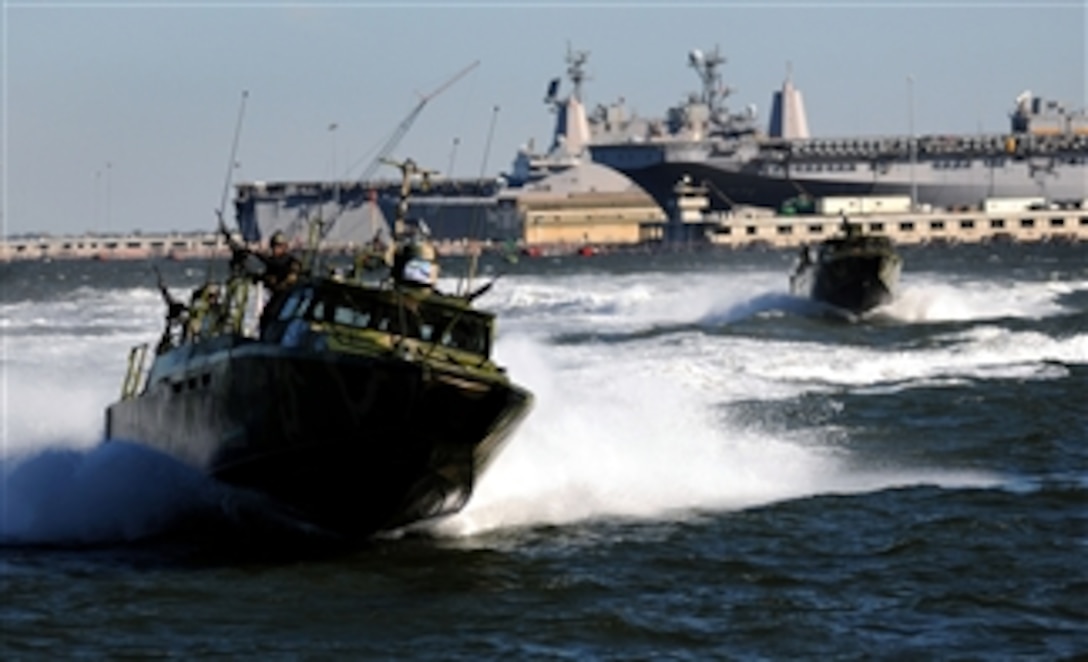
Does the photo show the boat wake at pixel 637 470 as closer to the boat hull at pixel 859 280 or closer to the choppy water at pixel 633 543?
the choppy water at pixel 633 543

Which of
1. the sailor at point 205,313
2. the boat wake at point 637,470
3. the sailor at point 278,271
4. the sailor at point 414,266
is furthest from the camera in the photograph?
the boat wake at point 637,470

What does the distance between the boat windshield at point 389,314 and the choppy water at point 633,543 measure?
2302 mm

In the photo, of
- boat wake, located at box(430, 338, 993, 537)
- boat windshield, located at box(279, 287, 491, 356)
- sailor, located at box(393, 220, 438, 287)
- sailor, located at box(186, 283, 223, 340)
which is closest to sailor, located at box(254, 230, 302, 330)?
sailor, located at box(186, 283, 223, 340)

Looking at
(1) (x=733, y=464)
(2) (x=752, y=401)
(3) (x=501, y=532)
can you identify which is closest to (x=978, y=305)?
(2) (x=752, y=401)

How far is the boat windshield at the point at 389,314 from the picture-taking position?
23625 millimetres

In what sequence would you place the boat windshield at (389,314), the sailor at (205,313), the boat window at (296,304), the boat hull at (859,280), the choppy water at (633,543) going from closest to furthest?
the choppy water at (633,543) < the boat windshield at (389,314) < the boat window at (296,304) < the sailor at (205,313) < the boat hull at (859,280)

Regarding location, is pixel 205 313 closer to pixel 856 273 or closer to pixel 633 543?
pixel 633 543

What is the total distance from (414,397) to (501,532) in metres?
3.58

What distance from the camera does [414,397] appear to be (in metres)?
22.5

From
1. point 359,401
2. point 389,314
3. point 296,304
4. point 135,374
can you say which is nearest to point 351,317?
point 389,314

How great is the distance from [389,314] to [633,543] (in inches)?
148

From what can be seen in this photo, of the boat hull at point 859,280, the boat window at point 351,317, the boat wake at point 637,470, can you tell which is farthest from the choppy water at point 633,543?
the boat hull at point 859,280

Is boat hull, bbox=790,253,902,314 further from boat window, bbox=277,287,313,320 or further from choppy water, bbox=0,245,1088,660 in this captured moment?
boat window, bbox=277,287,313,320

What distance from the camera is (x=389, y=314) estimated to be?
77.8 ft
